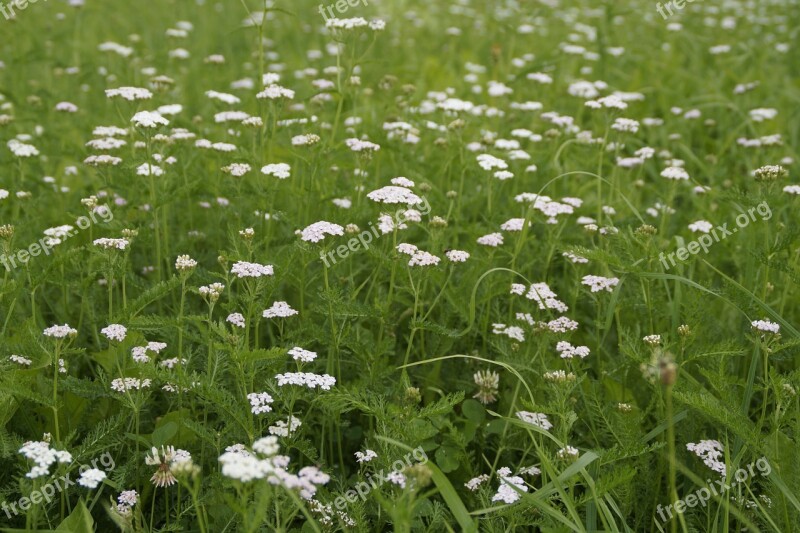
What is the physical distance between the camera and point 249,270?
2838 millimetres

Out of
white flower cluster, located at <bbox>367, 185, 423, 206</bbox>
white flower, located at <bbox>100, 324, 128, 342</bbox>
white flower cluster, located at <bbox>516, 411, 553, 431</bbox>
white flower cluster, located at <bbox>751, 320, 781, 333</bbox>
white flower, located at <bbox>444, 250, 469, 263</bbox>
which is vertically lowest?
white flower cluster, located at <bbox>516, 411, 553, 431</bbox>

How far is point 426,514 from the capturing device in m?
2.67

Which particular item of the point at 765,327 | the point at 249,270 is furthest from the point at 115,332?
the point at 765,327

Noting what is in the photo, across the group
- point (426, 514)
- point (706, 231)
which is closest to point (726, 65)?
point (706, 231)

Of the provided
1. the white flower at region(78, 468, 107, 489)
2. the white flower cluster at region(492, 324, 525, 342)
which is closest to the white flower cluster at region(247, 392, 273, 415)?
the white flower at region(78, 468, 107, 489)

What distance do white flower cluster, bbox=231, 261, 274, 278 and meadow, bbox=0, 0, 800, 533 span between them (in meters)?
0.01

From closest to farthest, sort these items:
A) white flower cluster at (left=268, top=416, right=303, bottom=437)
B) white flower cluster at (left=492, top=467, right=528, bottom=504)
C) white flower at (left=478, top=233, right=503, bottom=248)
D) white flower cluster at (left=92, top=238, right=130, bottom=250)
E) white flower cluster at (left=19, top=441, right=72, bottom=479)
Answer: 1. white flower cluster at (left=19, top=441, right=72, bottom=479)
2. white flower cluster at (left=492, top=467, right=528, bottom=504)
3. white flower cluster at (left=268, top=416, right=303, bottom=437)
4. white flower cluster at (left=92, top=238, right=130, bottom=250)
5. white flower at (left=478, top=233, right=503, bottom=248)

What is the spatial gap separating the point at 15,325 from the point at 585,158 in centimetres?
316

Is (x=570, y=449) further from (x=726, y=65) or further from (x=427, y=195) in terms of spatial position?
(x=726, y=65)

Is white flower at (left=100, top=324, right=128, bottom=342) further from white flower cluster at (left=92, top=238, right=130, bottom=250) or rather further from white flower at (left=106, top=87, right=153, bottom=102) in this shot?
white flower at (left=106, top=87, right=153, bottom=102)

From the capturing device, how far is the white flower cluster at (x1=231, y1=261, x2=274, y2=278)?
2812mm

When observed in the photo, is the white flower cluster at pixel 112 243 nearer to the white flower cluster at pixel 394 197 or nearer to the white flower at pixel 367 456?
the white flower cluster at pixel 394 197

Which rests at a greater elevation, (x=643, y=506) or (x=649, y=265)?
(x=649, y=265)

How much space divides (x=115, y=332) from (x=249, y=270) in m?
0.50
